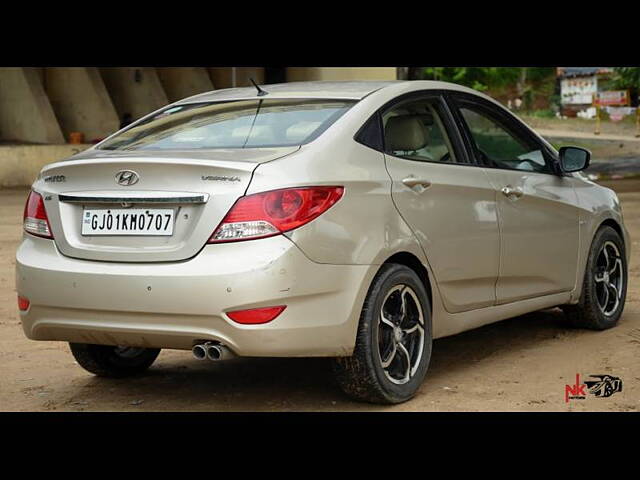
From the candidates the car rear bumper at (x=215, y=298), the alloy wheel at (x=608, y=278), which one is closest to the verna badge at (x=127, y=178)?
the car rear bumper at (x=215, y=298)

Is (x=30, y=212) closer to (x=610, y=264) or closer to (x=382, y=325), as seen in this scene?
(x=382, y=325)

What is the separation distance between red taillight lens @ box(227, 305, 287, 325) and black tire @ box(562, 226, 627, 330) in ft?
10.3

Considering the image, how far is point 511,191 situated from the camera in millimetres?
6871

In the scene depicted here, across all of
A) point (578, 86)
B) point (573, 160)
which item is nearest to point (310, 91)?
point (573, 160)

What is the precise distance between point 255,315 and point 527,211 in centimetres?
239

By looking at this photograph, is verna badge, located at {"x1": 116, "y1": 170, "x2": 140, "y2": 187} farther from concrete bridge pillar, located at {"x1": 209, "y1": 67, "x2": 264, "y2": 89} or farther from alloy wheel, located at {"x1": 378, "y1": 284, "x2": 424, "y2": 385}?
concrete bridge pillar, located at {"x1": 209, "y1": 67, "x2": 264, "y2": 89}

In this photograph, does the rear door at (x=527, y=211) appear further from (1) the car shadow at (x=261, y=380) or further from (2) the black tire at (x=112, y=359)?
(2) the black tire at (x=112, y=359)

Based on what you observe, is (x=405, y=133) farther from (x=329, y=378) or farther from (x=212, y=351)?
(x=212, y=351)

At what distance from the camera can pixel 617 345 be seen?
7.41 m

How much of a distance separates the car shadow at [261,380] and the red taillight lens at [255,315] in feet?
2.65

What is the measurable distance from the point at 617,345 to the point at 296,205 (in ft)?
9.88

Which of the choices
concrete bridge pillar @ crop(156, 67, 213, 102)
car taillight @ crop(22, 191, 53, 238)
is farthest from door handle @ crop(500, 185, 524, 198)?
concrete bridge pillar @ crop(156, 67, 213, 102)

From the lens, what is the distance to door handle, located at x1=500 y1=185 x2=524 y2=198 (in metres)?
6.82

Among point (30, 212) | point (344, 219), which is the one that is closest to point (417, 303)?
point (344, 219)
